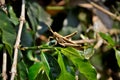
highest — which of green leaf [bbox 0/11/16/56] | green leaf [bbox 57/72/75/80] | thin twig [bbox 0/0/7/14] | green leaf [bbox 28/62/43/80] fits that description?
thin twig [bbox 0/0/7/14]

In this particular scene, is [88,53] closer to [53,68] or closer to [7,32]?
[53,68]

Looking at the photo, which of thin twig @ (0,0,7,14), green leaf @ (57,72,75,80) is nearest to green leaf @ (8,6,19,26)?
thin twig @ (0,0,7,14)

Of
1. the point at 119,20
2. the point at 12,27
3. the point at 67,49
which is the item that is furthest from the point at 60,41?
the point at 119,20

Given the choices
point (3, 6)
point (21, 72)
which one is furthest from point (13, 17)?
point (21, 72)

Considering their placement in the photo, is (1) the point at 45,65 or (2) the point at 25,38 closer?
(1) the point at 45,65

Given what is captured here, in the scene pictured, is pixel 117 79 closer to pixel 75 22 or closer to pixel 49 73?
pixel 75 22

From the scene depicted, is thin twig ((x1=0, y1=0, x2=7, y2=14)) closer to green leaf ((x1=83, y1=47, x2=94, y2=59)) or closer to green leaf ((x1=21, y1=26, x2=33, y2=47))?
green leaf ((x1=21, y1=26, x2=33, y2=47))
